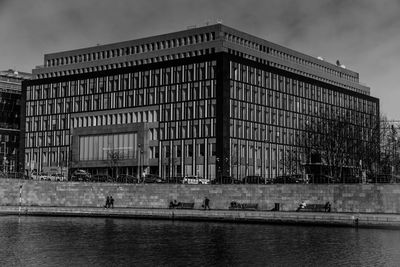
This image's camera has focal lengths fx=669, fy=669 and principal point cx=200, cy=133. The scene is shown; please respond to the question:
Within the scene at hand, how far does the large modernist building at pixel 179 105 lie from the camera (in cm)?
13388

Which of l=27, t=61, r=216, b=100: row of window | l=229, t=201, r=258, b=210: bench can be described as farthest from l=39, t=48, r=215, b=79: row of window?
l=229, t=201, r=258, b=210: bench

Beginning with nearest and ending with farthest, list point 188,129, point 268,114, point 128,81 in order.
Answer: point 188,129 < point 268,114 < point 128,81

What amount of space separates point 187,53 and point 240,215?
246ft

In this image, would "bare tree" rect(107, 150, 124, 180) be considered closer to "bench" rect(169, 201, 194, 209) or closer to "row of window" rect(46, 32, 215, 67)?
"row of window" rect(46, 32, 215, 67)

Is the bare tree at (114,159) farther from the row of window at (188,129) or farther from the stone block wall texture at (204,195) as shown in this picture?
the stone block wall texture at (204,195)

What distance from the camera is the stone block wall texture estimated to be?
256 feet

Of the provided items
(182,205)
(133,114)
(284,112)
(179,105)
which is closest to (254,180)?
(182,205)

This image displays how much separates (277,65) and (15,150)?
70406 mm

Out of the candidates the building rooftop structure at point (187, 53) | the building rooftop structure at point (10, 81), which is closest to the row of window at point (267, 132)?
the building rooftop structure at point (187, 53)

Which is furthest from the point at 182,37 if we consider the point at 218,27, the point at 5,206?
the point at 5,206

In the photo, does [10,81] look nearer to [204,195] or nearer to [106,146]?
[106,146]

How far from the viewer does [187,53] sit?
468 feet

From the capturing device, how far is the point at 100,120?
149375 mm

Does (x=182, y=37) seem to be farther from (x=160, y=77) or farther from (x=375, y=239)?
(x=375, y=239)
